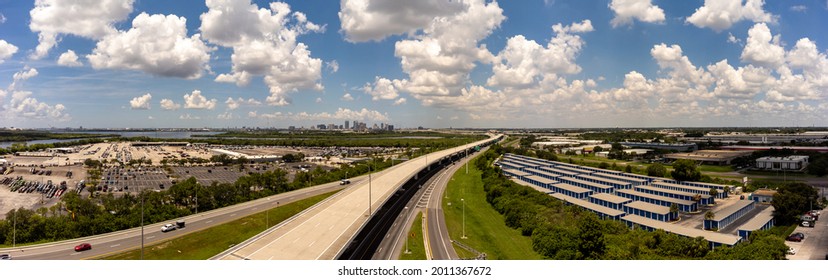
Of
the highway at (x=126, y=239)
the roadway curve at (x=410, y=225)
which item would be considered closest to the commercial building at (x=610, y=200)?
the roadway curve at (x=410, y=225)

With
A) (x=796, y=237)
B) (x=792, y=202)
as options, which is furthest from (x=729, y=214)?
(x=792, y=202)

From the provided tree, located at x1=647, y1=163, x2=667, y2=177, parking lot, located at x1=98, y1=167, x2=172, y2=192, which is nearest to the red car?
parking lot, located at x1=98, y1=167, x2=172, y2=192

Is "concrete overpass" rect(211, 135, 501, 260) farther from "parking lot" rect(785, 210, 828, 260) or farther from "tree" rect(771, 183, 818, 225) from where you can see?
"tree" rect(771, 183, 818, 225)

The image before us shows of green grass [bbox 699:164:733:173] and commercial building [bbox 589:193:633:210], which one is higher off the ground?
green grass [bbox 699:164:733:173]

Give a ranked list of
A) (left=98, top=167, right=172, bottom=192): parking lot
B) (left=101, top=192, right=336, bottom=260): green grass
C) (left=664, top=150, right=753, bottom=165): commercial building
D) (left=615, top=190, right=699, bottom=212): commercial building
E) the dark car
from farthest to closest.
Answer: (left=98, top=167, right=172, bottom=192): parking lot < (left=664, top=150, right=753, bottom=165): commercial building < (left=615, top=190, right=699, bottom=212): commercial building < the dark car < (left=101, top=192, right=336, bottom=260): green grass

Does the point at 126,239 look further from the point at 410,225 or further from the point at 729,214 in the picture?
the point at 729,214
